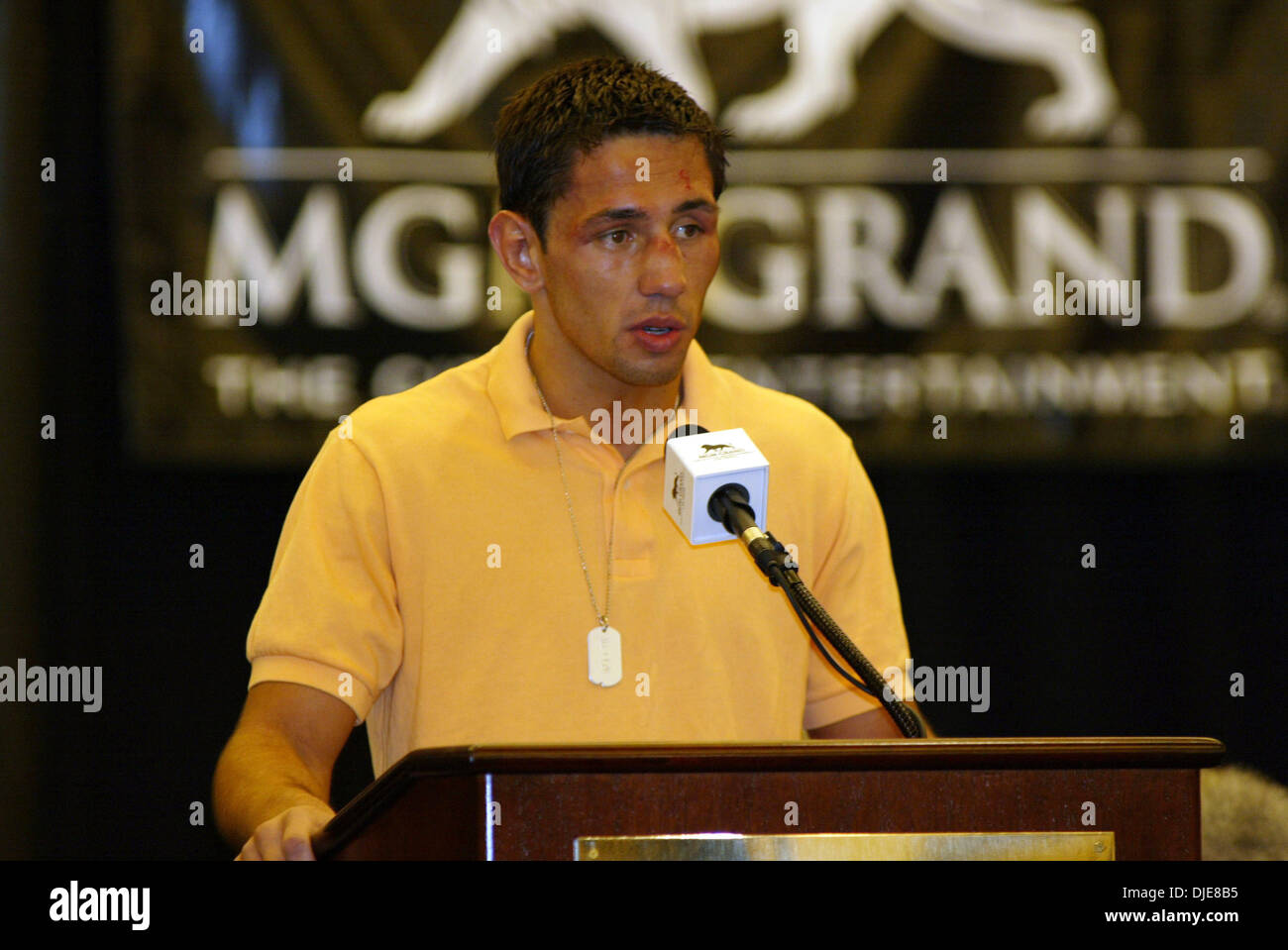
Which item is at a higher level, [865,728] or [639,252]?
[639,252]

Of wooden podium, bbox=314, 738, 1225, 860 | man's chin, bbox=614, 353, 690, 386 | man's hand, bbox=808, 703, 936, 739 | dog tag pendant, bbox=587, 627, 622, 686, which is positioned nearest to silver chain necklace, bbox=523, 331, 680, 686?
dog tag pendant, bbox=587, 627, 622, 686

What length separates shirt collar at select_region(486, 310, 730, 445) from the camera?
2051 mm

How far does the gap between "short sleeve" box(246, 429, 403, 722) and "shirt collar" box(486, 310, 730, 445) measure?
0.21 meters

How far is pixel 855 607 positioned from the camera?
2078 millimetres

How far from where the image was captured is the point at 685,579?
1.98 m

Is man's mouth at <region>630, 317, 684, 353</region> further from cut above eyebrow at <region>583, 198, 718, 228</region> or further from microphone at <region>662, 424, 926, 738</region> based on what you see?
microphone at <region>662, 424, 926, 738</region>

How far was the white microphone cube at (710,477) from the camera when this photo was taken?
1.46 metres

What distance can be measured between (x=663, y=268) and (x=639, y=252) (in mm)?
52

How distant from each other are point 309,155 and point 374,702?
4.31 ft

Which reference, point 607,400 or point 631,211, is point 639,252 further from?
point 607,400

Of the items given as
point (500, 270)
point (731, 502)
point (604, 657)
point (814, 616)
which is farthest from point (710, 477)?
point (500, 270)
